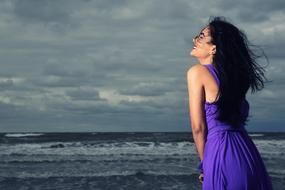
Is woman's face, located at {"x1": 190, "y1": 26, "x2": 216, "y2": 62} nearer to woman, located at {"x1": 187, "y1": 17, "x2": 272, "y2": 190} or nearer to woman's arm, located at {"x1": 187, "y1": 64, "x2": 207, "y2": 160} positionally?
woman, located at {"x1": 187, "y1": 17, "x2": 272, "y2": 190}

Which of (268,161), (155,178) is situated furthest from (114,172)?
(268,161)

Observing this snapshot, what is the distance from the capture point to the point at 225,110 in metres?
2.42

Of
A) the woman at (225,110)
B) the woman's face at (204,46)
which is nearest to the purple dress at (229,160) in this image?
the woman at (225,110)

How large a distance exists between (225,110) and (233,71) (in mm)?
208

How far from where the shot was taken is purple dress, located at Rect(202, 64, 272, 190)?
2.30 metres

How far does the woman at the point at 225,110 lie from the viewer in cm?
232

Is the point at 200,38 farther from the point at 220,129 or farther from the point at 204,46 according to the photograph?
the point at 220,129

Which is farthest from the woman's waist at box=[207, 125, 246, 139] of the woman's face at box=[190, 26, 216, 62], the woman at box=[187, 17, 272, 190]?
the woman's face at box=[190, 26, 216, 62]

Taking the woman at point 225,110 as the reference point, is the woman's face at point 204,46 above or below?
above

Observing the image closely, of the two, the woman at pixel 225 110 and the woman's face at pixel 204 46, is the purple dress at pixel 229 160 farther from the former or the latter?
the woman's face at pixel 204 46

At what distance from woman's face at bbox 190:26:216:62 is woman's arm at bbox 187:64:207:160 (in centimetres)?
14

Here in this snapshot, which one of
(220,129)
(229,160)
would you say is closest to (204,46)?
(220,129)

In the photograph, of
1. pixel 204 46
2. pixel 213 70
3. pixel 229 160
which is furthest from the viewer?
pixel 204 46

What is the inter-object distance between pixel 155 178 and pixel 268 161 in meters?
6.97
